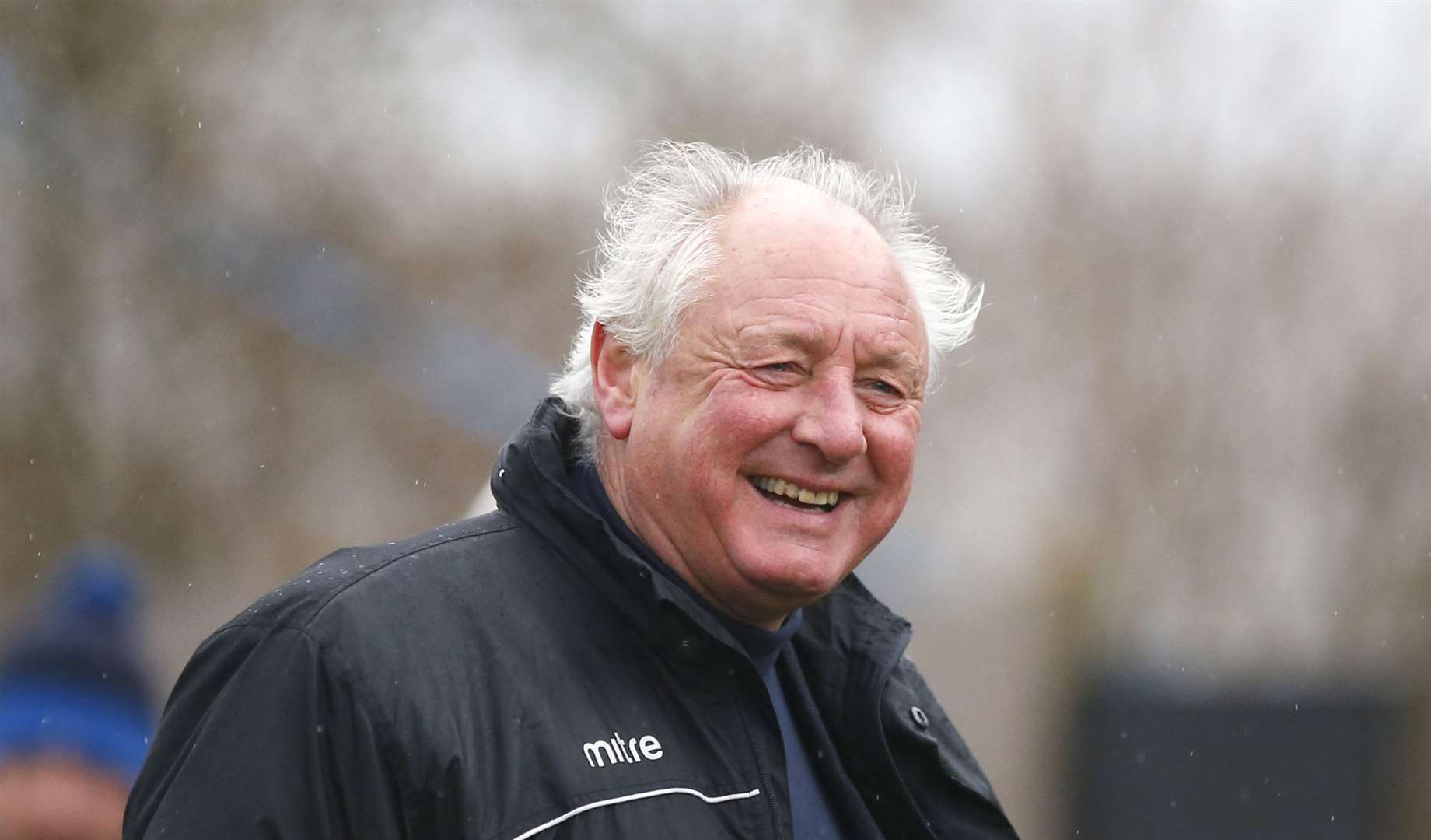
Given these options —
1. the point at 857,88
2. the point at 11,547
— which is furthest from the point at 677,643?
the point at 857,88

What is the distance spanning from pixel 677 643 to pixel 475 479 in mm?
9966

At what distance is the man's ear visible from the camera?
9.94 ft

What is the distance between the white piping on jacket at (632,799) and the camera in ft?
8.10

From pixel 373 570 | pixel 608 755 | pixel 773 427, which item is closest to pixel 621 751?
pixel 608 755

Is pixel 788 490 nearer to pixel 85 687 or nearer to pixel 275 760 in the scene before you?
pixel 275 760

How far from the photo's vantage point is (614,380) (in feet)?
10.1

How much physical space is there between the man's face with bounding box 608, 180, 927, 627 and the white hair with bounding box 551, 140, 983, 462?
2.1 inches

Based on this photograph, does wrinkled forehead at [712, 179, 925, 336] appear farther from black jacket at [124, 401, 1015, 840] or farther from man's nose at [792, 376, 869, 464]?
black jacket at [124, 401, 1015, 840]

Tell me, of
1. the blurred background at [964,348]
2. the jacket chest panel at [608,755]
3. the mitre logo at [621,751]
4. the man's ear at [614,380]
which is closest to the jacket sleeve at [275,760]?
the jacket chest panel at [608,755]

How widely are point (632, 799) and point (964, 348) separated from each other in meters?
13.0

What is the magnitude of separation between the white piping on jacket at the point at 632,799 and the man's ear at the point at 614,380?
2.18 ft

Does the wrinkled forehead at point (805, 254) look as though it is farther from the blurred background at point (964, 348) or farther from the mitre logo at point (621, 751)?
the blurred background at point (964, 348)

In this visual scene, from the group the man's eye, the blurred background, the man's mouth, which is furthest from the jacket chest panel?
the blurred background

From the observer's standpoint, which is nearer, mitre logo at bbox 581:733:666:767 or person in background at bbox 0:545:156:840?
mitre logo at bbox 581:733:666:767
